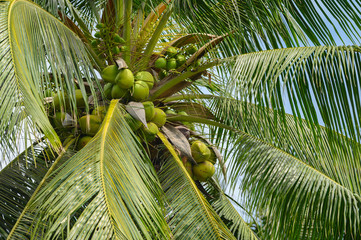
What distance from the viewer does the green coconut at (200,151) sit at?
138 inches

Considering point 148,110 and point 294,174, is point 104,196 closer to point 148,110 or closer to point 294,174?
point 148,110

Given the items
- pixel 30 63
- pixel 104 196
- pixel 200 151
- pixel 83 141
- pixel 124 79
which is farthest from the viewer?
pixel 200 151

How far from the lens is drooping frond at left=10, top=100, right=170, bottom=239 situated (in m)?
2.12

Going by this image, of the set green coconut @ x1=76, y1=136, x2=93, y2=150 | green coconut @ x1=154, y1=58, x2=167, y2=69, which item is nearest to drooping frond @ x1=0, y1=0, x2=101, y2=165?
green coconut @ x1=76, y1=136, x2=93, y2=150

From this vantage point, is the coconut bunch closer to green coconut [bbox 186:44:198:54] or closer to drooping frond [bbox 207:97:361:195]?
green coconut [bbox 186:44:198:54]

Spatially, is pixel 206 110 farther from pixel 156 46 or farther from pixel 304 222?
pixel 304 222

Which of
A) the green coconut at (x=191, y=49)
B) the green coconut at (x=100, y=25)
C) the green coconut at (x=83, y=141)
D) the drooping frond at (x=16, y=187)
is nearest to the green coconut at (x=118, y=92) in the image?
the green coconut at (x=83, y=141)

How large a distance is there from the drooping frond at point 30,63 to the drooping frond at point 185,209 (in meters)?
0.84

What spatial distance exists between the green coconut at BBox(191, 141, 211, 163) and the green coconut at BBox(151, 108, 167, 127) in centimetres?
31

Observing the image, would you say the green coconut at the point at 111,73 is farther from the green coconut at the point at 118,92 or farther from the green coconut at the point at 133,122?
the green coconut at the point at 133,122

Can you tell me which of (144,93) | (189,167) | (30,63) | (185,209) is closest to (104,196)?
(30,63)

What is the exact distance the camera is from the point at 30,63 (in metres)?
2.48

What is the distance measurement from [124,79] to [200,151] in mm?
771

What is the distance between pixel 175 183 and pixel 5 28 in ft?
4.62
